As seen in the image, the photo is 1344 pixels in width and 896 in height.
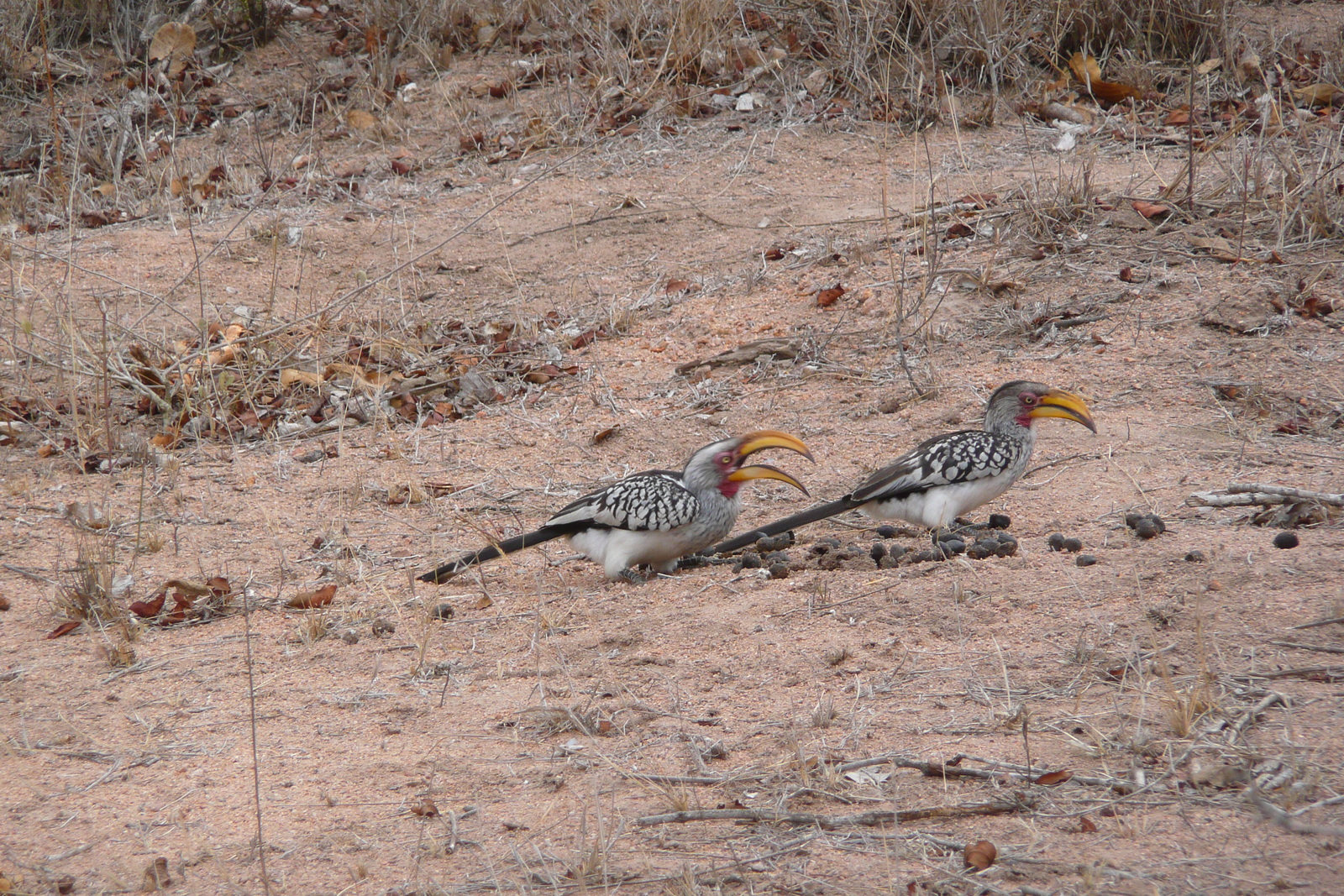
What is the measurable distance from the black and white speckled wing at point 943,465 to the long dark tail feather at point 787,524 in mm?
61

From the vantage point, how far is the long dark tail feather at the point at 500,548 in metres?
4.74

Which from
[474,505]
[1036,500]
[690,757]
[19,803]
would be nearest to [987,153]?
[1036,500]

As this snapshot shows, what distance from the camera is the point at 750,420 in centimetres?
605

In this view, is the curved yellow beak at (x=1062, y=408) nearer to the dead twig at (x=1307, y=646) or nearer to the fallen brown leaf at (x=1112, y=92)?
the dead twig at (x=1307, y=646)

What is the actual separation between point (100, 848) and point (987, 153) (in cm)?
719

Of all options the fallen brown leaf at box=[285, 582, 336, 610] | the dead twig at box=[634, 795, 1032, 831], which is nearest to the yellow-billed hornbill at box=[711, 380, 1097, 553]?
the fallen brown leaf at box=[285, 582, 336, 610]

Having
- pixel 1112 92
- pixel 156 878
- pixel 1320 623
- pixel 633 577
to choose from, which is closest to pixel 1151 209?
pixel 1112 92

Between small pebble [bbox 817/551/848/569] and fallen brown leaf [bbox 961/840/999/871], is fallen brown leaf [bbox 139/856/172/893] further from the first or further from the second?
small pebble [bbox 817/551/848/569]

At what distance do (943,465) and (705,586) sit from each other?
3.43ft

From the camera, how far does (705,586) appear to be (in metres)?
4.60

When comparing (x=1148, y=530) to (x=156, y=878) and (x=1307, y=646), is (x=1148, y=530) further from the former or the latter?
(x=156, y=878)

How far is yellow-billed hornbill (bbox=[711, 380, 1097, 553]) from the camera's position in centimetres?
475

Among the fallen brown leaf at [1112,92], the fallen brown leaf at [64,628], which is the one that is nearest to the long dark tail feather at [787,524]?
the fallen brown leaf at [64,628]

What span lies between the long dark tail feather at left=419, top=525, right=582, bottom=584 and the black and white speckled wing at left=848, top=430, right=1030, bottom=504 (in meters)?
1.19
